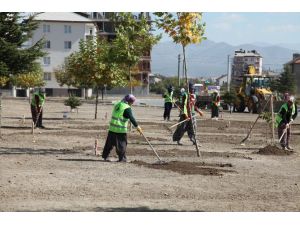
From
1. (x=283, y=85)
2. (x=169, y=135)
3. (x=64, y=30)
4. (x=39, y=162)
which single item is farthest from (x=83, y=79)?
(x=64, y=30)

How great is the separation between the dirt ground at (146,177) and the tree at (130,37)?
3344mm

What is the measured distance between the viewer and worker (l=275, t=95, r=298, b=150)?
1923cm

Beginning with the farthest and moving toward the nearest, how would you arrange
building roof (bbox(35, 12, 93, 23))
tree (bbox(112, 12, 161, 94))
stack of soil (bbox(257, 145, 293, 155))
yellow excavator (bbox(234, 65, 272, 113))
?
building roof (bbox(35, 12, 93, 23)) < yellow excavator (bbox(234, 65, 272, 113)) < tree (bbox(112, 12, 161, 94)) < stack of soil (bbox(257, 145, 293, 155))

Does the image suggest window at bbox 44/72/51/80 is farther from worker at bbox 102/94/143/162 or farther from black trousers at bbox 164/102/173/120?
worker at bbox 102/94/143/162

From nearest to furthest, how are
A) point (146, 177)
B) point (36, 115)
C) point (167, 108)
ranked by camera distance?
point (146, 177) → point (36, 115) → point (167, 108)

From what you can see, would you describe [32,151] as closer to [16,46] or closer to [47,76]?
[16,46]

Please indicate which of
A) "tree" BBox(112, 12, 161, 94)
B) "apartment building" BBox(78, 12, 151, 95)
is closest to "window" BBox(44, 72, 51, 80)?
"apartment building" BBox(78, 12, 151, 95)

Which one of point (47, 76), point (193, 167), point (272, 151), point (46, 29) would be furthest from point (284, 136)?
point (46, 29)

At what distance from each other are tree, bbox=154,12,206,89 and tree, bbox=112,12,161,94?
6752 millimetres

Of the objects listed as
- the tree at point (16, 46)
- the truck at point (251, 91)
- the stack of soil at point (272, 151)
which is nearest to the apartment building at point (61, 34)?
the truck at point (251, 91)

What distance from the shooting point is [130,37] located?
78.5ft

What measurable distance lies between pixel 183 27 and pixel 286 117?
4.84 metres

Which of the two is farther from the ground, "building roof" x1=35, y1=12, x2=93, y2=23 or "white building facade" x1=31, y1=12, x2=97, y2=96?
"building roof" x1=35, y1=12, x2=93, y2=23

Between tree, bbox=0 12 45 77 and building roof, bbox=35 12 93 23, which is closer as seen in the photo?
tree, bbox=0 12 45 77
